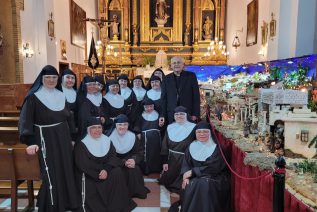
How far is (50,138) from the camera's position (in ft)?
12.0

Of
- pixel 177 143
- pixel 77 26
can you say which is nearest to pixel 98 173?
pixel 177 143

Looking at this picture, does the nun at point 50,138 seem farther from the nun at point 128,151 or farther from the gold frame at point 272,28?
the gold frame at point 272,28

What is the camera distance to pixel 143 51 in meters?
19.2

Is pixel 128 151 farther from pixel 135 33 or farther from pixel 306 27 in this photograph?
pixel 135 33

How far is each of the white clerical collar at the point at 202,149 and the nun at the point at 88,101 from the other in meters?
2.21

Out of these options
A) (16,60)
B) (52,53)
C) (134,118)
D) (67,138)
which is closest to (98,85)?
(134,118)

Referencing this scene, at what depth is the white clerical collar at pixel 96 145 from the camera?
12.6ft

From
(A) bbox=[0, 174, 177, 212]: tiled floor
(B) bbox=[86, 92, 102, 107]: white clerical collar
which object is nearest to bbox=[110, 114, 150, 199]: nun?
(A) bbox=[0, 174, 177, 212]: tiled floor

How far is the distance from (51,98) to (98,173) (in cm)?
114

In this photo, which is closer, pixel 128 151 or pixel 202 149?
pixel 202 149

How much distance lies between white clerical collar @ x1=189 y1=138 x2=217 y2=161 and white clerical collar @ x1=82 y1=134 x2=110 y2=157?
116cm

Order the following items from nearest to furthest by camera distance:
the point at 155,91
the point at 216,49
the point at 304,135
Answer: the point at 304,135 < the point at 155,91 < the point at 216,49

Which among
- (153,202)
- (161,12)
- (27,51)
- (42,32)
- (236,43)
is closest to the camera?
(153,202)

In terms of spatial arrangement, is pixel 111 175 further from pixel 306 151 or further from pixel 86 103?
pixel 306 151
